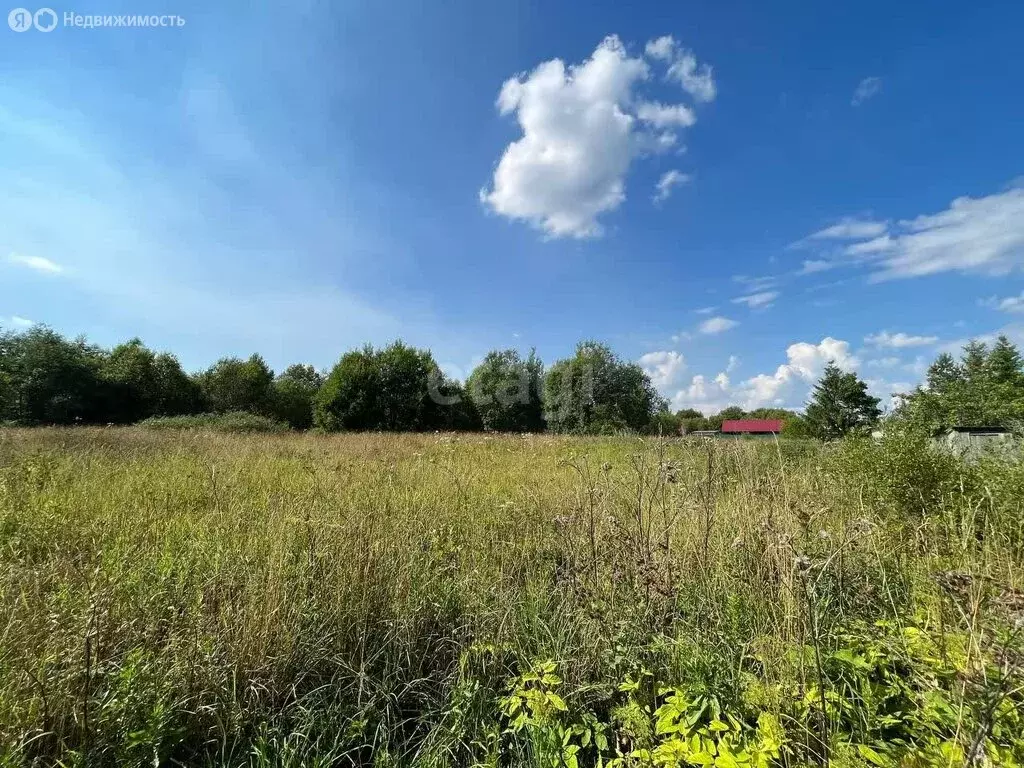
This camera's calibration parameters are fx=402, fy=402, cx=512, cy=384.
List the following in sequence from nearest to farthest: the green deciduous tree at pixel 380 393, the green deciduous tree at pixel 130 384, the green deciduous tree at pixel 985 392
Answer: the green deciduous tree at pixel 985 392 → the green deciduous tree at pixel 380 393 → the green deciduous tree at pixel 130 384

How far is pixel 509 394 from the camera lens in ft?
119

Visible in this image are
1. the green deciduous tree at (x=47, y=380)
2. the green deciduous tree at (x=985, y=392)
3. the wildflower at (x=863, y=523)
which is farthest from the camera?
the green deciduous tree at (x=47, y=380)

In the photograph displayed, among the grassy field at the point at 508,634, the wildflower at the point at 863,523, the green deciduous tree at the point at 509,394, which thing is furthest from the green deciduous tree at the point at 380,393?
the wildflower at the point at 863,523

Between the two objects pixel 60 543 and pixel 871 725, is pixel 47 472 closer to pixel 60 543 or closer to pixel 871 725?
pixel 60 543

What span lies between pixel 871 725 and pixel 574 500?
2.64m

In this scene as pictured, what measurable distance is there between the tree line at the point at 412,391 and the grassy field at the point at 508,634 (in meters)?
8.96

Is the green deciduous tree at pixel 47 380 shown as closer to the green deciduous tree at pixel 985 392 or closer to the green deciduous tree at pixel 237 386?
the green deciduous tree at pixel 237 386

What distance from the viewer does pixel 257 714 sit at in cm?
169

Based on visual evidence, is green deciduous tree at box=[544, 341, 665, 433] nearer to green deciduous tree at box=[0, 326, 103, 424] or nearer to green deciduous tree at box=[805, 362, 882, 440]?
green deciduous tree at box=[805, 362, 882, 440]

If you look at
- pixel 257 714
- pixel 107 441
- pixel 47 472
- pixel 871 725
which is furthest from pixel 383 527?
pixel 107 441

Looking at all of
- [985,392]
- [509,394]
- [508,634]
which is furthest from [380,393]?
[985,392]

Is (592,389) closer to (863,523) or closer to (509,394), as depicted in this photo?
(509,394)

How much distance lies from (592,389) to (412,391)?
47.4 feet

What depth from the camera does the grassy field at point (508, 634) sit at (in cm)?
137
